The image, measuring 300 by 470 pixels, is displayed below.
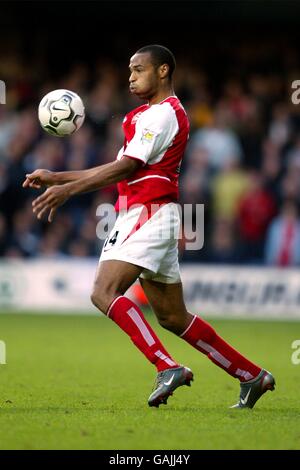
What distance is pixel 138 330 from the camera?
6531 mm

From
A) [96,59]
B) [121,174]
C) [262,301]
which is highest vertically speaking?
[96,59]

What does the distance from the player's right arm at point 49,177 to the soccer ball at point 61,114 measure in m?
0.47

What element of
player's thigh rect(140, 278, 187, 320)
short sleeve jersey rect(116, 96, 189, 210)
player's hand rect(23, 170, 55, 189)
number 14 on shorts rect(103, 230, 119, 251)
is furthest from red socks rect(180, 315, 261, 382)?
player's hand rect(23, 170, 55, 189)

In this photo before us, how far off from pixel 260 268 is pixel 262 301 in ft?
1.69

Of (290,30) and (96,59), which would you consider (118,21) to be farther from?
(290,30)

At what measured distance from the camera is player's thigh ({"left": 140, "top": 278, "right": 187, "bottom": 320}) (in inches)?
267

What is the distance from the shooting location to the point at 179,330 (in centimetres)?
686

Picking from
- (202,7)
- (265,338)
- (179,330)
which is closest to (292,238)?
(265,338)

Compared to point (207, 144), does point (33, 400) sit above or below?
below

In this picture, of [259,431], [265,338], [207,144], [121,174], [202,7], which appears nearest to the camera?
[259,431]

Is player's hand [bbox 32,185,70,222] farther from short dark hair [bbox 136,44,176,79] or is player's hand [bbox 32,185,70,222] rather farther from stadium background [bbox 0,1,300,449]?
stadium background [bbox 0,1,300,449]

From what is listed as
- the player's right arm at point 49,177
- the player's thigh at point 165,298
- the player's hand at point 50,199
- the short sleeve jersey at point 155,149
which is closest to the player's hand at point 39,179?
the player's right arm at point 49,177

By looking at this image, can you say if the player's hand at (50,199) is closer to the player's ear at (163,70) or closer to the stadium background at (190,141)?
the player's ear at (163,70)

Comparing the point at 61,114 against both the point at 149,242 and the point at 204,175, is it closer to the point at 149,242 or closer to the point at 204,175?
the point at 149,242
